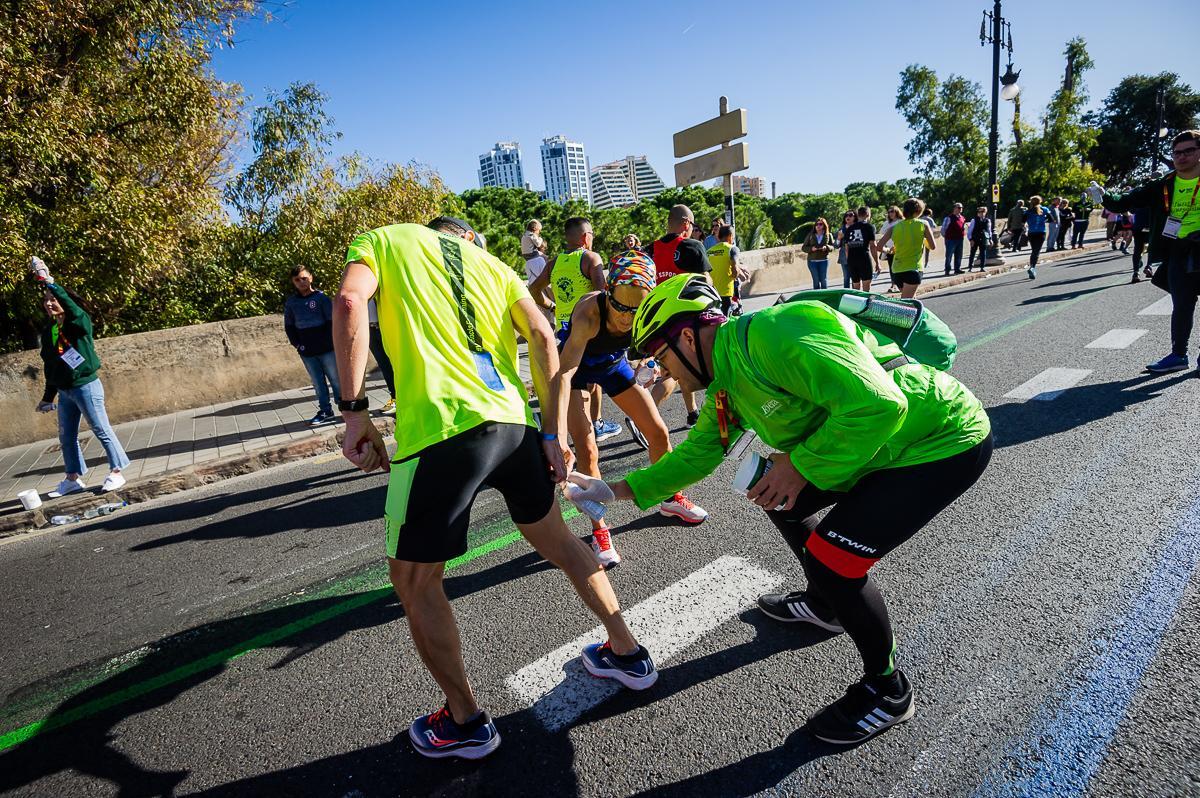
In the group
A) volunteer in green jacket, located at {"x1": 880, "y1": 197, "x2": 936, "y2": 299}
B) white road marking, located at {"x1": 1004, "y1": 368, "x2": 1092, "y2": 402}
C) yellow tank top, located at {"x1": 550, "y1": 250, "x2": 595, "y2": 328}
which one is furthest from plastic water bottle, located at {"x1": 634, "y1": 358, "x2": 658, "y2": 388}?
volunteer in green jacket, located at {"x1": 880, "y1": 197, "x2": 936, "y2": 299}

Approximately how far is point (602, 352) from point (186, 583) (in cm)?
293

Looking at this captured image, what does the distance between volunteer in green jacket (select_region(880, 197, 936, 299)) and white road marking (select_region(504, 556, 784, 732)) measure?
319 inches

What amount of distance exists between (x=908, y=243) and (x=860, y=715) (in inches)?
363

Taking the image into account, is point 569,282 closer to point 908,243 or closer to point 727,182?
point 908,243

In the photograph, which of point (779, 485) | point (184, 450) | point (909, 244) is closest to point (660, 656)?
point (779, 485)

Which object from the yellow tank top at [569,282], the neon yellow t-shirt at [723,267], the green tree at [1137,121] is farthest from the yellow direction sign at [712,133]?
the green tree at [1137,121]

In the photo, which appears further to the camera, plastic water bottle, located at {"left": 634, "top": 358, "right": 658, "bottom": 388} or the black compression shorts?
plastic water bottle, located at {"left": 634, "top": 358, "right": 658, "bottom": 388}

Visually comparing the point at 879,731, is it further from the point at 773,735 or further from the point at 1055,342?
the point at 1055,342

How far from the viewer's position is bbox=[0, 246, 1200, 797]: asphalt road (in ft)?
6.74

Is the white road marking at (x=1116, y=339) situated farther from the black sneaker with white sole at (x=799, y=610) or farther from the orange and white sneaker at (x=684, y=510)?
the black sneaker with white sole at (x=799, y=610)

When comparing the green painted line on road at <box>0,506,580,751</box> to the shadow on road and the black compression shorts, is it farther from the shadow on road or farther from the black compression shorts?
the shadow on road

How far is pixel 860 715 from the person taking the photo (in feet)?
6.85

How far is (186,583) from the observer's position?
12.7 ft

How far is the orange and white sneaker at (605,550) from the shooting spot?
3.43 m
